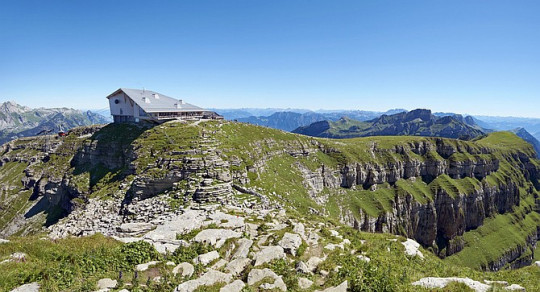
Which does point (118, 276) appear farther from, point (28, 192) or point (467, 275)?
point (28, 192)

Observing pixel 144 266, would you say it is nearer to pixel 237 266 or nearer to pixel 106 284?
pixel 106 284

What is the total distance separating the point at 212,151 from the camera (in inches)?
2452

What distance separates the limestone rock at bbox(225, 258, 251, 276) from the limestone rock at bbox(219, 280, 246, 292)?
211 centimetres

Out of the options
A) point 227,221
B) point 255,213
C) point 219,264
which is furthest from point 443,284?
point 255,213

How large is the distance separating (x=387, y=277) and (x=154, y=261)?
49.6 feet

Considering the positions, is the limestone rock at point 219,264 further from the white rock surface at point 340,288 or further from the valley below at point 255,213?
the white rock surface at point 340,288

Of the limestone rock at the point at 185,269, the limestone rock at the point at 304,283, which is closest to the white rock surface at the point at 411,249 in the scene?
the limestone rock at the point at 304,283

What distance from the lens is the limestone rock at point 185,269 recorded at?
668 inches

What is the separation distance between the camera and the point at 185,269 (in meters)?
17.4

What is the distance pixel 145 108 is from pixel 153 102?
8023mm

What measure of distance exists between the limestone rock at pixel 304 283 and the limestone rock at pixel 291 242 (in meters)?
5.20

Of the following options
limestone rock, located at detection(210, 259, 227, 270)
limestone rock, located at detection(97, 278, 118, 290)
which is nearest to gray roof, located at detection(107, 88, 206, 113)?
limestone rock, located at detection(210, 259, 227, 270)

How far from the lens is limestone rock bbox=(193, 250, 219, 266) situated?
1916cm

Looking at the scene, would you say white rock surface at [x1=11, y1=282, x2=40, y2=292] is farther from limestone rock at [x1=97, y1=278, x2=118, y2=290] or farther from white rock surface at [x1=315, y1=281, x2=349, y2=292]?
white rock surface at [x1=315, y1=281, x2=349, y2=292]
